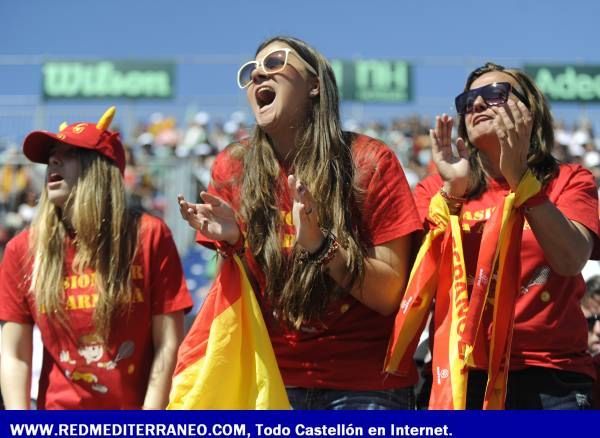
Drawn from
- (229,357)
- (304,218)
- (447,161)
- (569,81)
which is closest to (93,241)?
(229,357)

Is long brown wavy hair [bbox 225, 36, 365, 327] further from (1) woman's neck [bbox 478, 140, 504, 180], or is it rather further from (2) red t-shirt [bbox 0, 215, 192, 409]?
(2) red t-shirt [bbox 0, 215, 192, 409]

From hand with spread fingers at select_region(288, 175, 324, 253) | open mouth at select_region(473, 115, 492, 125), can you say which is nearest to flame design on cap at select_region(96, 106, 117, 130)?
hand with spread fingers at select_region(288, 175, 324, 253)

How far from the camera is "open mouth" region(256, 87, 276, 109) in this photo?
3502 millimetres

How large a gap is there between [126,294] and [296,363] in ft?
3.08

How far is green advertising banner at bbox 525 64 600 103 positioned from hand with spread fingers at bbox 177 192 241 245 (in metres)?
13.9

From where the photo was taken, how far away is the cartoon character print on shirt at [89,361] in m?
3.81

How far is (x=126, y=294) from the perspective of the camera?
388cm

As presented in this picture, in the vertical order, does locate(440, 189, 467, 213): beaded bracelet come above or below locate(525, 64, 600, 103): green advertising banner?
above

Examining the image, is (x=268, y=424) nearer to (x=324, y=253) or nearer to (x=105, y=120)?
(x=324, y=253)

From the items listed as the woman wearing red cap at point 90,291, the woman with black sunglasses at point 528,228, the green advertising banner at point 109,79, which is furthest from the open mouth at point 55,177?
the green advertising banner at point 109,79

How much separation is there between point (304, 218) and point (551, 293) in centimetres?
96

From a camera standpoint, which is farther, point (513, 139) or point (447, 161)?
point (447, 161)

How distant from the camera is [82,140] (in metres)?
4.06

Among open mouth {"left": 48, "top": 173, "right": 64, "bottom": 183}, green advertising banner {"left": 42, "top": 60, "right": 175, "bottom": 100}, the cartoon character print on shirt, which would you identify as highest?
open mouth {"left": 48, "top": 173, "right": 64, "bottom": 183}
